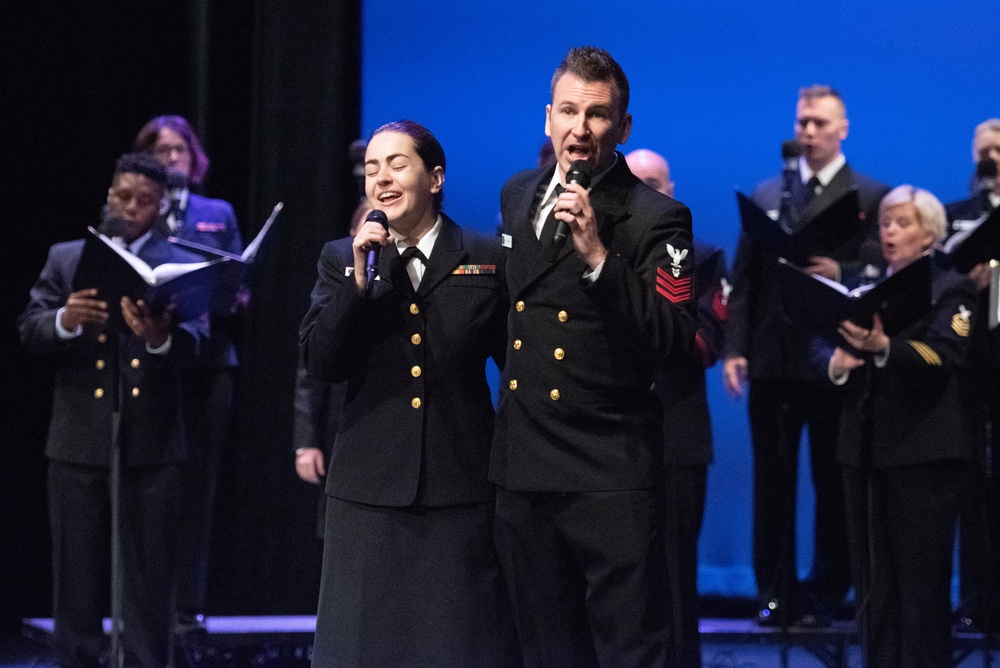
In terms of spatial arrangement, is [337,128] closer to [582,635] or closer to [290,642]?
[290,642]

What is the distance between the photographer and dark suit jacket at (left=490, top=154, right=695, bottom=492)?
2566 millimetres

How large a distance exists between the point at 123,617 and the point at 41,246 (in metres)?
1.90

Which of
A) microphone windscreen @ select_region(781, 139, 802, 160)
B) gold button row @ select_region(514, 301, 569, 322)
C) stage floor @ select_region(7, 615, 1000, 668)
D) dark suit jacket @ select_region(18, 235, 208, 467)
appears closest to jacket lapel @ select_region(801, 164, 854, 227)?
microphone windscreen @ select_region(781, 139, 802, 160)

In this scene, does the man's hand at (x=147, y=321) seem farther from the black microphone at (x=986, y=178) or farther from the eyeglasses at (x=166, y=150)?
the black microphone at (x=986, y=178)

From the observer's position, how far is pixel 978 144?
491 cm

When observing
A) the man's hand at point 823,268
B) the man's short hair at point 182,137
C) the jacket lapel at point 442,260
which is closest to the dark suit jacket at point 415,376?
the jacket lapel at point 442,260

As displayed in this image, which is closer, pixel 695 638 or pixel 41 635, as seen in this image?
pixel 695 638

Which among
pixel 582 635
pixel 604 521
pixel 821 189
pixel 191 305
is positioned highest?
pixel 821 189

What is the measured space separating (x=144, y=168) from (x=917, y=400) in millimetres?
2436

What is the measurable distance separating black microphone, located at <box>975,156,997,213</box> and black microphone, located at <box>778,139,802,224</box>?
609 mm

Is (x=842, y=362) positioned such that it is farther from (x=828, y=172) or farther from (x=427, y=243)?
(x=427, y=243)

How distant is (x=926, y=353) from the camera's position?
4.02 metres

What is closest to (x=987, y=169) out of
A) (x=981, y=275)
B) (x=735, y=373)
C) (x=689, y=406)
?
(x=981, y=275)

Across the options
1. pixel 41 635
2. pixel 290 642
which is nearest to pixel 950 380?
pixel 290 642
